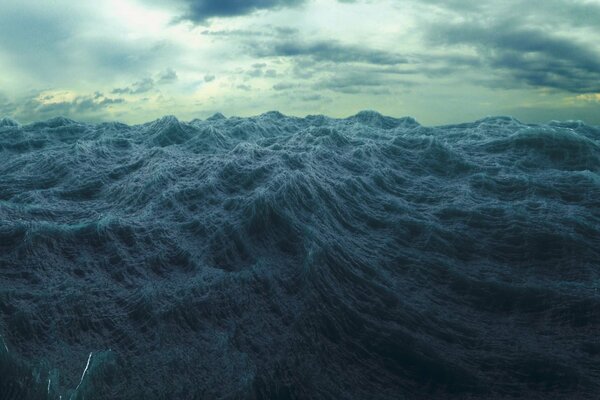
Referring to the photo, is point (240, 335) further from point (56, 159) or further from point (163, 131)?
point (163, 131)

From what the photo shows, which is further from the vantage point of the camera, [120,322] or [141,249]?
[141,249]

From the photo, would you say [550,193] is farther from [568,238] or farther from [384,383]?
[384,383]

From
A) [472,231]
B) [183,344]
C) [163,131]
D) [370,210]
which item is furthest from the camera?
[163,131]

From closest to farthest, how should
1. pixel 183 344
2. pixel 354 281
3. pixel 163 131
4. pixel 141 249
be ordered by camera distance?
pixel 183 344, pixel 354 281, pixel 141 249, pixel 163 131

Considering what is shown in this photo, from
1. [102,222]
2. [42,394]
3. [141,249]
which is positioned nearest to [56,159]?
[102,222]

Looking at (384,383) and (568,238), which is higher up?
(568,238)

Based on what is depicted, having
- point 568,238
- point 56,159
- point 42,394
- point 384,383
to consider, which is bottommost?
point 384,383
